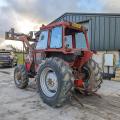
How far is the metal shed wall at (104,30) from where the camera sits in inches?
449

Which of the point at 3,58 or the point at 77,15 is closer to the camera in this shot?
the point at 77,15

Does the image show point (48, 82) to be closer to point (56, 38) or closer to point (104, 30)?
point (56, 38)

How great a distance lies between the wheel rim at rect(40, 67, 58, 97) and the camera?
6.19 metres

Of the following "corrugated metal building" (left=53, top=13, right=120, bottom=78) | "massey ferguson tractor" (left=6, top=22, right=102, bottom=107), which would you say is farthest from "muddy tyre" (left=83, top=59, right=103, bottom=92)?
"corrugated metal building" (left=53, top=13, right=120, bottom=78)

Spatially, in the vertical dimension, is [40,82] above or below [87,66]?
below

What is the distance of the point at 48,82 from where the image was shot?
251 inches

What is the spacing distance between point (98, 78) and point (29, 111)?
2547 millimetres

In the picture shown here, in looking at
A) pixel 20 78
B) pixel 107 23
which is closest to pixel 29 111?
pixel 20 78

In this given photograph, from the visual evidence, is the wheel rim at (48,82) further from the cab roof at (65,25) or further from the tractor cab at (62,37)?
Result: the cab roof at (65,25)

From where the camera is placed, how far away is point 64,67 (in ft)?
18.4

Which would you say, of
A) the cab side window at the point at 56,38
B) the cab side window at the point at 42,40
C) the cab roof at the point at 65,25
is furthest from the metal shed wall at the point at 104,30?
the cab side window at the point at 56,38

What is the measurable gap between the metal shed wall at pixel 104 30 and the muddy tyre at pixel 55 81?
243 inches

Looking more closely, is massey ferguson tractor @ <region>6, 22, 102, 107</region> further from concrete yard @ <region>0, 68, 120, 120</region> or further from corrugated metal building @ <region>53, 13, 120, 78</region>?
corrugated metal building @ <region>53, 13, 120, 78</region>

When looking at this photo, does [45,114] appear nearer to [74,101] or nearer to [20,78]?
[74,101]
